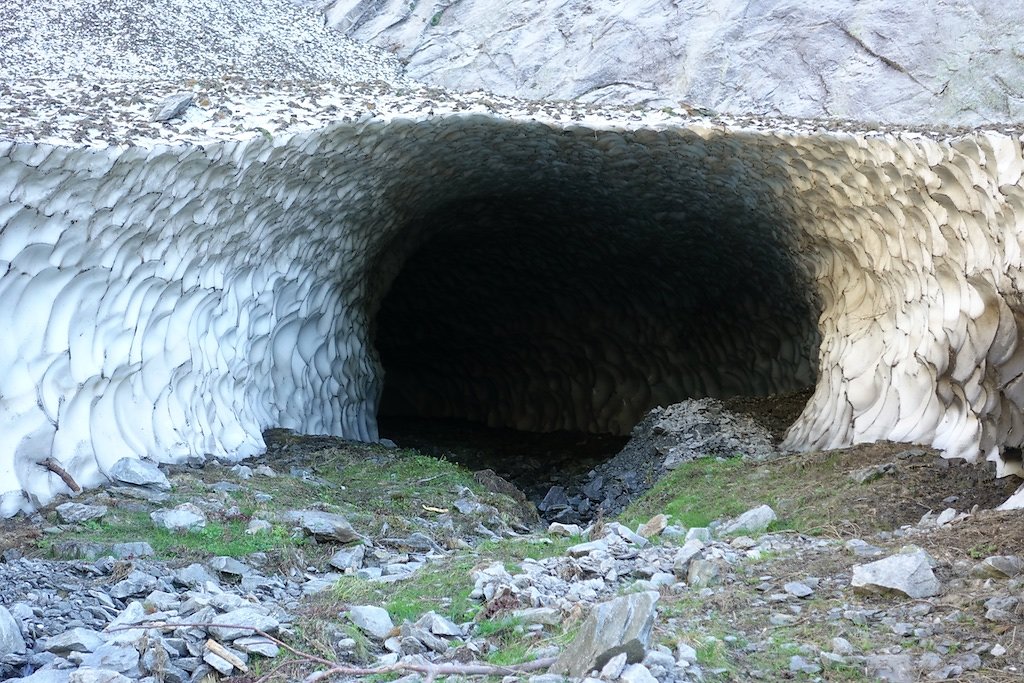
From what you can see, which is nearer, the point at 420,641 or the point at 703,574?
the point at 420,641

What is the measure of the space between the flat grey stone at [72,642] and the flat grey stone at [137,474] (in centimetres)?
318

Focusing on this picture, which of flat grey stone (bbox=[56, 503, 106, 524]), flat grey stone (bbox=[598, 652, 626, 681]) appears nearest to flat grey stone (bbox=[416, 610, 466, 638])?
flat grey stone (bbox=[598, 652, 626, 681])

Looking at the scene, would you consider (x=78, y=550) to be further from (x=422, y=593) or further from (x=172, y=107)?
(x=172, y=107)

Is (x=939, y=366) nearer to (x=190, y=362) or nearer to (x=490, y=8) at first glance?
(x=190, y=362)

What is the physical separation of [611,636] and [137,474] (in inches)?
183

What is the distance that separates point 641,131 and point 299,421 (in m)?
4.73

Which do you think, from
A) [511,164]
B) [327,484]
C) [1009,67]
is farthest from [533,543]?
[1009,67]

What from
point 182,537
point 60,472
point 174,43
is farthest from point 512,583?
point 174,43

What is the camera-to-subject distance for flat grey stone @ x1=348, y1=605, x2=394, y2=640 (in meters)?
4.57

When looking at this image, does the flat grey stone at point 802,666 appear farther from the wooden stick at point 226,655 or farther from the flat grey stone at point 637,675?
the wooden stick at point 226,655

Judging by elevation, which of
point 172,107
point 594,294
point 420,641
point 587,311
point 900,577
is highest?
point 172,107

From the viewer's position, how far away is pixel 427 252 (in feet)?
54.1

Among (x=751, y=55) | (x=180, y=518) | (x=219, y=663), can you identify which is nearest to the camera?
(x=219, y=663)

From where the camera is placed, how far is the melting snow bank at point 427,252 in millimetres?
6988
